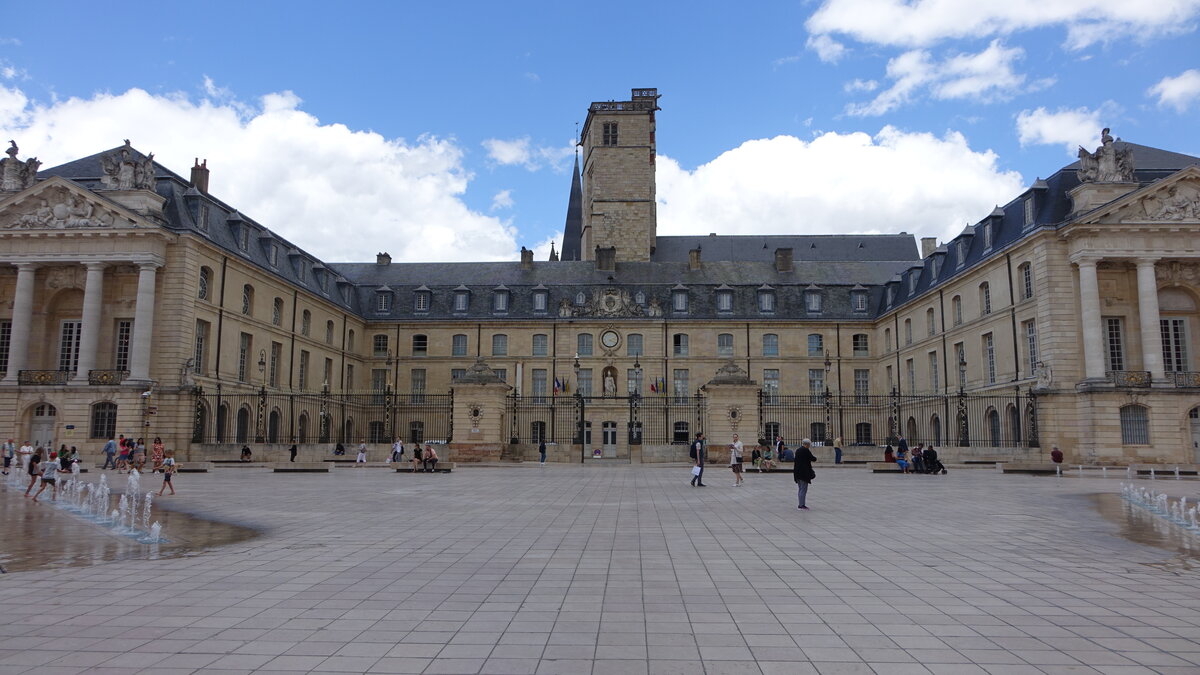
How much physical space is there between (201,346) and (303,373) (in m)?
9.87

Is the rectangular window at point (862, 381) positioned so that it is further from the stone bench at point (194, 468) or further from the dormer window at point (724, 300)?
the stone bench at point (194, 468)

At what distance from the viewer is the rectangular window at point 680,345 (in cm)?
5262

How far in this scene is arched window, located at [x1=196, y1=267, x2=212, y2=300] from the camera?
3612 cm

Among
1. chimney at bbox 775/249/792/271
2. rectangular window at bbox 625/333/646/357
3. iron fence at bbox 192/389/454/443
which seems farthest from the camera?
chimney at bbox 775/249/792/271

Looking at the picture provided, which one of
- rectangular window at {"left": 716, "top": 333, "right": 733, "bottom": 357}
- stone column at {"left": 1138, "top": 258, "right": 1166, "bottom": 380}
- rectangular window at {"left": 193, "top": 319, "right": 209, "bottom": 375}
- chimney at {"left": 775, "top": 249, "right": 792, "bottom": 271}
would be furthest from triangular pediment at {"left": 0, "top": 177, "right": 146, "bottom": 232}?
stone column at {"left": 1138, "top": 258, "right": 1166, "bottom": 380}

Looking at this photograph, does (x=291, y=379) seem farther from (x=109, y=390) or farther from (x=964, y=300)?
(x=964, y=300)

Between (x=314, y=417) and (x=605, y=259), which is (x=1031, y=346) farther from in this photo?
(x=314, y=417)

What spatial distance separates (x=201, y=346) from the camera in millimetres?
36344

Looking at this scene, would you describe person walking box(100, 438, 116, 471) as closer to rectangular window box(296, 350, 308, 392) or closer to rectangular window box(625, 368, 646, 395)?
rectangular window box(296, 350, 308, 392)

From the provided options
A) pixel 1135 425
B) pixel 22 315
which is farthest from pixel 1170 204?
pixel 22 315

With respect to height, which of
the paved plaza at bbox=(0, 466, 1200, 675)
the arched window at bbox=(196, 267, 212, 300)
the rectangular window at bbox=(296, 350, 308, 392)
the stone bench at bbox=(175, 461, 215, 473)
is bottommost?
the paved plaza at bbox=(0, 466, 1200, 675)

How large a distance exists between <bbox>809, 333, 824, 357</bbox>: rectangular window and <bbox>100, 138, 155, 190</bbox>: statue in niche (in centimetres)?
3763

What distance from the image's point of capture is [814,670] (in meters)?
5.11

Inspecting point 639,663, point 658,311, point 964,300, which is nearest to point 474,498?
point 639,663
